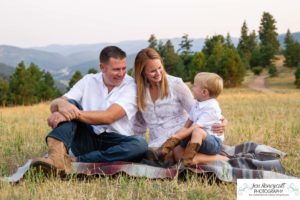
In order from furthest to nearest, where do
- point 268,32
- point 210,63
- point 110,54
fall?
1. point 268,32
2. point 210,63
3. point 110,54

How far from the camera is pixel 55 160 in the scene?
528cm

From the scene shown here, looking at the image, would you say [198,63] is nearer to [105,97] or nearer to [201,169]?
[105,97]

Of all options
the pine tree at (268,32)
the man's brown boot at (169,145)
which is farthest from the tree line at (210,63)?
the man's brown boot at (169,145)

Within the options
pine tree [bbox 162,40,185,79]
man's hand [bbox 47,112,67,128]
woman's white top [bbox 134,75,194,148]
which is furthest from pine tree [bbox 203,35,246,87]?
man's hand [bbox 47,112,67,128]

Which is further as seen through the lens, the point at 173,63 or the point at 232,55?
the point at 173,63

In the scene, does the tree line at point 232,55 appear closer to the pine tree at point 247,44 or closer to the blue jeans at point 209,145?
the pine tree at point 247,44

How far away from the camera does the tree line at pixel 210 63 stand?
45.5m

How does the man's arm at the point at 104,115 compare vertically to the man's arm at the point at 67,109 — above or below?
below

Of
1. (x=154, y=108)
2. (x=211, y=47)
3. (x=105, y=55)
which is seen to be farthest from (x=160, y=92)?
(x=211, y=47)

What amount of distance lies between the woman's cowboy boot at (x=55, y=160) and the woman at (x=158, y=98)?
1247 millimetres

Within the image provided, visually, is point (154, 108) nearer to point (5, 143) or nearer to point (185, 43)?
point (5, 143)

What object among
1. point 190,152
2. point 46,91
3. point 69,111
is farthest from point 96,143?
point 46,91

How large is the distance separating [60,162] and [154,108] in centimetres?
154

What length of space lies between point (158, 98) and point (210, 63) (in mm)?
42766
